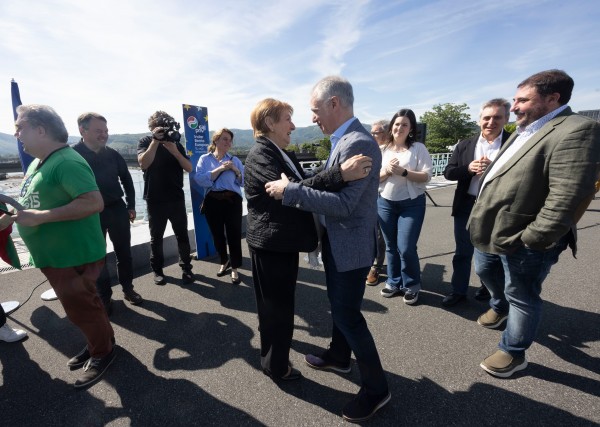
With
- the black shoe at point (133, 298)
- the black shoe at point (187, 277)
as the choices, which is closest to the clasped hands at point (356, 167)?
the black shoe at point (133, 298)

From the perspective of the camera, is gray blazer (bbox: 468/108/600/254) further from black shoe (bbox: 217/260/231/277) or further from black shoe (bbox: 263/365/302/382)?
black shoe (bbox: 217/260/231/277)

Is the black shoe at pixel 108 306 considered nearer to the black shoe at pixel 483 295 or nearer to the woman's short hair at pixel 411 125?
the woman's short hair at pixel 411 125

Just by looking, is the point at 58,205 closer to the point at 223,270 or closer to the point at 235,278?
the point at 235,278

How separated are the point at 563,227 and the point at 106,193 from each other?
3.77m

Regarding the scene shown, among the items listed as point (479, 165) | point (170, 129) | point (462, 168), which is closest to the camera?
point (479, 165)

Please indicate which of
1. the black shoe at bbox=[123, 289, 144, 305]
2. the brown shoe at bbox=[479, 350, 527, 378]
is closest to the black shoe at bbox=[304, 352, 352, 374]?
the brown shoe at bbox=[479, 350, 527, 378]

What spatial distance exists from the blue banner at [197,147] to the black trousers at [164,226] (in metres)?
0.66

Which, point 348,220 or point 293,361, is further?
point 293,361

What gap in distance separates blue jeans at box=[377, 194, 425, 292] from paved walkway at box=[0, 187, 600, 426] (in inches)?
10.2

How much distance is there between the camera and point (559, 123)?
1722mm

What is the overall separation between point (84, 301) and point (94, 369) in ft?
1.81

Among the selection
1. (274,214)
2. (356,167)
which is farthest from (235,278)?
(356,167)

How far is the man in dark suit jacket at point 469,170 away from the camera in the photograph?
2.65m

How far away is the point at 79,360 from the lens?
7.77 ft
